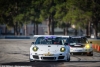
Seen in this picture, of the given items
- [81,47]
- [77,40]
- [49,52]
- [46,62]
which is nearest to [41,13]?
[77,40]

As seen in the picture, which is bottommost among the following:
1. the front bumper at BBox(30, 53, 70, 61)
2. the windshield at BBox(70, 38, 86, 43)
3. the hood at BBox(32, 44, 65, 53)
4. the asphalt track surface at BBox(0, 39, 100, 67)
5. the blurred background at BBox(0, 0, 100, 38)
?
the asphalt track surface at BBox(0, 39, 100, 67)

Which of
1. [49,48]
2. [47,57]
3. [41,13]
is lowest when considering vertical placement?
[47,57]

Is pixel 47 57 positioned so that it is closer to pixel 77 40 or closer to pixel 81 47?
pixel 81 47

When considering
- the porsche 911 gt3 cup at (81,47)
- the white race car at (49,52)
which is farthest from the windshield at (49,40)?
the porsche 911 gt3 cup at (81,47)

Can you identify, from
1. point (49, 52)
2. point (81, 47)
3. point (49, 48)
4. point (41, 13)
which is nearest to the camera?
point (49, 52)

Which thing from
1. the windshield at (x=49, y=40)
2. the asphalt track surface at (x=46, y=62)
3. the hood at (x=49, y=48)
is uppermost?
the windshield at (x=49, y=40)

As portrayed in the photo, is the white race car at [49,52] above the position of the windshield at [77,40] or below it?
below

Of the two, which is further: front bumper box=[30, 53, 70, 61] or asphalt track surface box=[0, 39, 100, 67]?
front bumper box=[30, 53, 70, 61]

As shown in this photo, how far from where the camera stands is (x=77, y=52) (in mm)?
24359

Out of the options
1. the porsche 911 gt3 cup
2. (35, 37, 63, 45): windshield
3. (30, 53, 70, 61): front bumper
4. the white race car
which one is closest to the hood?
the white race car

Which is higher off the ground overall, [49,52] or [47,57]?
[49,52]

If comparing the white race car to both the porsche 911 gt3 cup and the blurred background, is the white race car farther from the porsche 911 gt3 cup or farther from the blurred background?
the blurred background

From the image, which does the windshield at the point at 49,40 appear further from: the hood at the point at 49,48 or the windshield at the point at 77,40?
the windshield at the point at 77,40

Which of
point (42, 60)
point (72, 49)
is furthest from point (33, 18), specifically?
point (42, 60)
